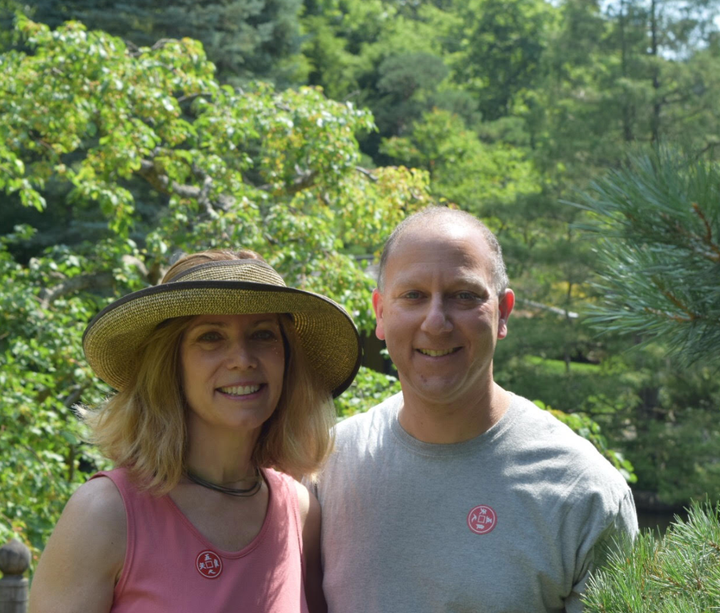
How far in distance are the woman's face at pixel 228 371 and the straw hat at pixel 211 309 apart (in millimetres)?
62

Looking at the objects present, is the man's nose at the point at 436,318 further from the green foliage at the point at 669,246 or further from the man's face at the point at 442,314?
the green foliage at the point at 669,246

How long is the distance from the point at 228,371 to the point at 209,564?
1.33 feet

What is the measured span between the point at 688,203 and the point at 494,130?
23.5 metres

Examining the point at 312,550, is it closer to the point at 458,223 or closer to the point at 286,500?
the point at 286,500

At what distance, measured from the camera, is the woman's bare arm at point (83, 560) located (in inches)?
70.2

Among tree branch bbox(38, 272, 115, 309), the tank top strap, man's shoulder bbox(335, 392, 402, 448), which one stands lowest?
tree branch bbox(38, 272, 115, 309)

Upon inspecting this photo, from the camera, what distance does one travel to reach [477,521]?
199cm

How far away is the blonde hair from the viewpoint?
6.48ft

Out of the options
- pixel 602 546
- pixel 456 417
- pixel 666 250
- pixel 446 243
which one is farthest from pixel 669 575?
pixel 666 250

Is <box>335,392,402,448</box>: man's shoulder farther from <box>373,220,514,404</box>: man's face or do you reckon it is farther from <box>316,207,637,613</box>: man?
<box>373,220,514,404</box>: man's face

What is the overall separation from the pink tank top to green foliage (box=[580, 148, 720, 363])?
1134 millimetres

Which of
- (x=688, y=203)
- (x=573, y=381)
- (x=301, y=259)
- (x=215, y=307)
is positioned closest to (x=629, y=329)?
(x=688, y=203)

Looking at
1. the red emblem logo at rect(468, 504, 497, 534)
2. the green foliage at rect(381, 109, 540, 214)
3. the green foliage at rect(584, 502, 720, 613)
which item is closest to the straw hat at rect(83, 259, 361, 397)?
the red emblem logo at rect(468, 504, 497, 534)

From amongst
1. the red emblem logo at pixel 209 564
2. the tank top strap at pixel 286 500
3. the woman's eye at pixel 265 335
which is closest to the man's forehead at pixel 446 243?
the woman's eye at pixel 265 335
